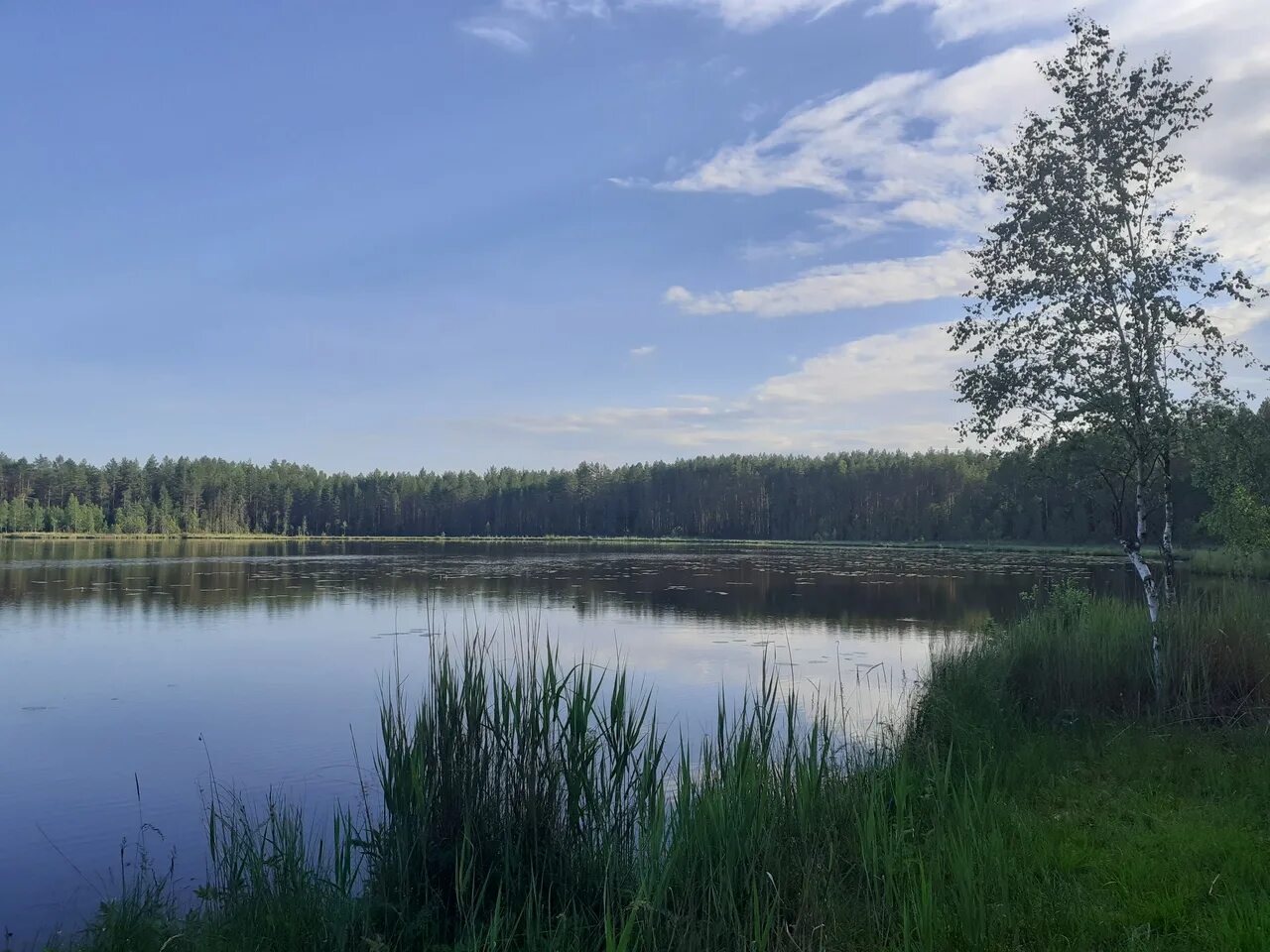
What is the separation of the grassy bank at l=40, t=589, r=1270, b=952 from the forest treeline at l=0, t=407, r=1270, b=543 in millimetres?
86009

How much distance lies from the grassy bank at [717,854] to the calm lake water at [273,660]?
119 cm

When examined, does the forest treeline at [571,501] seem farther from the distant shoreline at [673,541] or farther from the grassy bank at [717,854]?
the grassy bank at [717,854]

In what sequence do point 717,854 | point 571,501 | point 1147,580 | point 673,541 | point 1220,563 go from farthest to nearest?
point 571,501, point 673,541, point 1220,563, point 1147,580, point 717,854

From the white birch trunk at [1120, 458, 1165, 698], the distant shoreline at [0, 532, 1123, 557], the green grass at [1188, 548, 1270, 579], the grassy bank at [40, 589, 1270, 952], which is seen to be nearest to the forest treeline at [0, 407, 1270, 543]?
the distant shoreline at [0, 532, 1123, 557]

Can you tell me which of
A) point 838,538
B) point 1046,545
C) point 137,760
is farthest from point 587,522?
point 137,760

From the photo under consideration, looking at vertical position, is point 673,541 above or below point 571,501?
below

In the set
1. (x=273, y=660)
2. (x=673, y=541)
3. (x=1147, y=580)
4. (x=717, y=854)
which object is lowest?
(x=673, y=541)

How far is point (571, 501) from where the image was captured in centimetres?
15375

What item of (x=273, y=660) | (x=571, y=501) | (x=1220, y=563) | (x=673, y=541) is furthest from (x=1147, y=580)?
(x=571, y=501)

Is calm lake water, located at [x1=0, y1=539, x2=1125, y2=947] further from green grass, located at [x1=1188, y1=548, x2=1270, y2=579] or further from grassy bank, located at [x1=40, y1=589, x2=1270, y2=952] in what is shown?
green grass, located at [x1=1188, y1=548, x2=1270, y2=579]

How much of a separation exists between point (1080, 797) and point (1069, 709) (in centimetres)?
343

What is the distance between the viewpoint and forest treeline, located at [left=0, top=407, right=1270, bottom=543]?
111 m

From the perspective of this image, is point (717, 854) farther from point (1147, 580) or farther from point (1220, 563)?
point (1220, 563)

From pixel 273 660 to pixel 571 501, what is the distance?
438 ft
